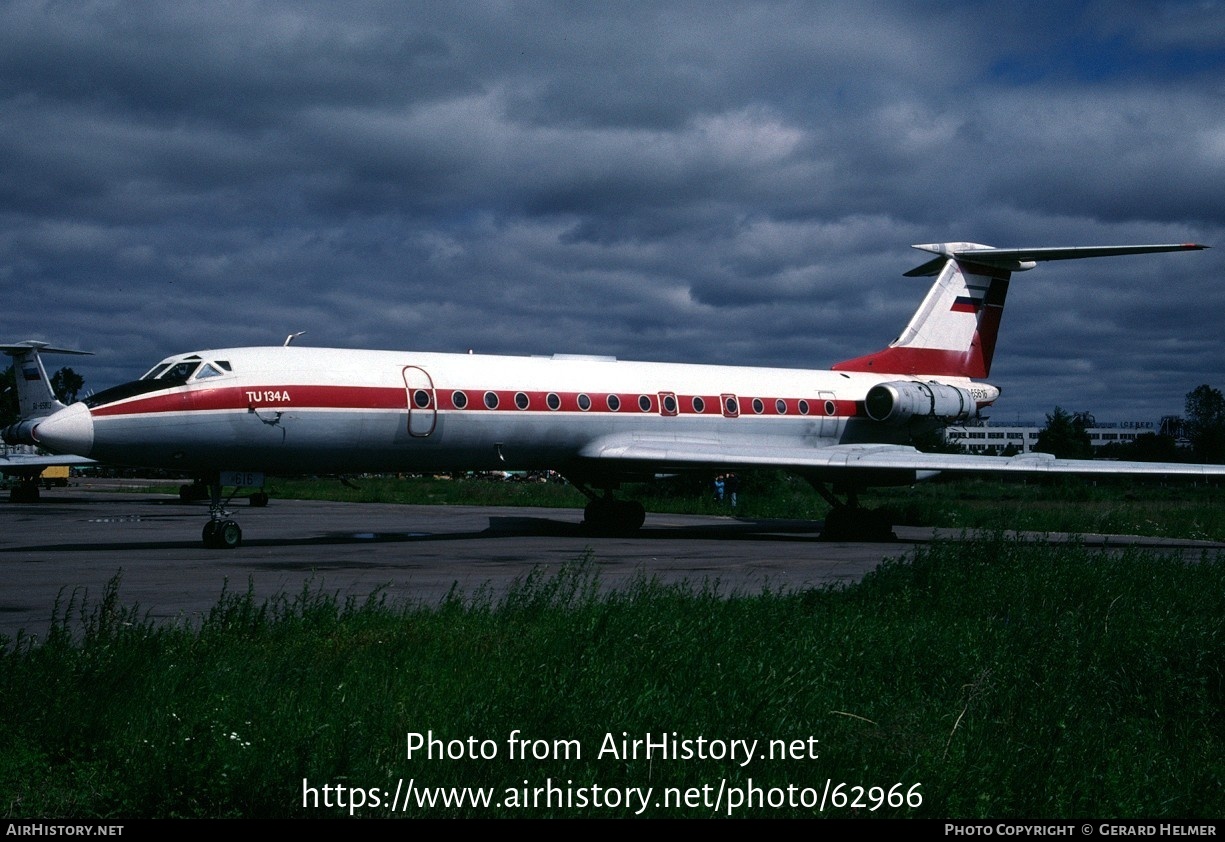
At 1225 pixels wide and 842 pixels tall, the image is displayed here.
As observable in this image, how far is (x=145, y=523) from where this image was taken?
2662 cm

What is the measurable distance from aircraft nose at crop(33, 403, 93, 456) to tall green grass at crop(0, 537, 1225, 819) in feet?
26.0

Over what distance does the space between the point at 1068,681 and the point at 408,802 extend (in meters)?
4.83

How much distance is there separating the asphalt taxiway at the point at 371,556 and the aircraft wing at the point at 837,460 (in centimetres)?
146

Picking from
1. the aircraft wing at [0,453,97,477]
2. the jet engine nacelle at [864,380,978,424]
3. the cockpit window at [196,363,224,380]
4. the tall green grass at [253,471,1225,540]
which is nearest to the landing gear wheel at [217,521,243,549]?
the cockpit window at [196,363,224,380]

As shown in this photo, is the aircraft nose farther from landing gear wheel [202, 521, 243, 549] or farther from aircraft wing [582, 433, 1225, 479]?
aircraft wing [582, 433, 1225, 479]

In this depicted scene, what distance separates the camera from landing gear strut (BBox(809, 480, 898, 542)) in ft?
76.8

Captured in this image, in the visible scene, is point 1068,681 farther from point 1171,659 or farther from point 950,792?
point 950,792

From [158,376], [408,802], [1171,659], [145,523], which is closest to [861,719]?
[408,802]

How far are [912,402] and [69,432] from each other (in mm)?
17165

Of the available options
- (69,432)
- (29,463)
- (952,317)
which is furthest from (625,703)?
(29,463)

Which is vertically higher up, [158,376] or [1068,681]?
[158,376]

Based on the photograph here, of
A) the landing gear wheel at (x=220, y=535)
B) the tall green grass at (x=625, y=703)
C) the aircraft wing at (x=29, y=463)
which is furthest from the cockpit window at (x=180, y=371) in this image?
the aircraft wing at (x=29, y=463)

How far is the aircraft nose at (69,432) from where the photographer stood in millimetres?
16531

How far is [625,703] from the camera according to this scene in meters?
6.10
